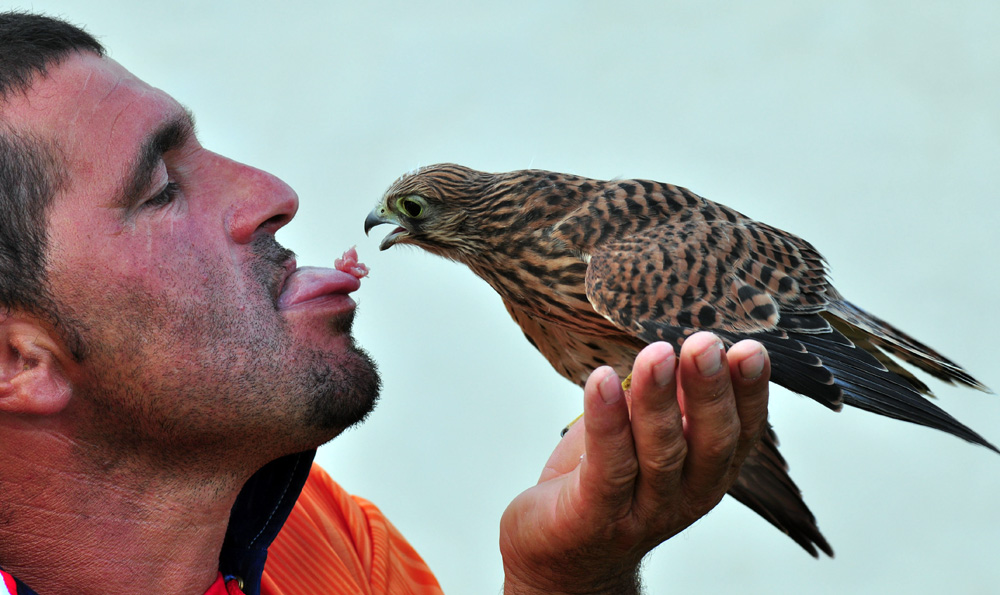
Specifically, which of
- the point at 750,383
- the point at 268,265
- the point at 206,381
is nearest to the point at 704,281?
the point at 750,383

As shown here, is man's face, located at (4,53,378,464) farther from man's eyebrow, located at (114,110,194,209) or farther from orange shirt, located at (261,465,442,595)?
orange shirt, located at (261,465,442,595)

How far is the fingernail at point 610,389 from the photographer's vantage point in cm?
136

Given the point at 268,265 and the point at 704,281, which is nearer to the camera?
the point at 268,265

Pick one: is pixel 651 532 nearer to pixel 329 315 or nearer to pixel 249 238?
pixel 329 315

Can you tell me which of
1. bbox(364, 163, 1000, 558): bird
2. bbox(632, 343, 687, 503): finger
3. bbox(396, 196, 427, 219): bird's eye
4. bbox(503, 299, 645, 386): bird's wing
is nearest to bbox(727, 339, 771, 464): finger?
bbox(632, 343, 687, 503): finger

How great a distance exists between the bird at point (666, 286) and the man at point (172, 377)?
0.40 metres

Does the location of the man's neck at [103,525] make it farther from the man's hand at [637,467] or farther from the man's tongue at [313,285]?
the man's hand at [637,467]

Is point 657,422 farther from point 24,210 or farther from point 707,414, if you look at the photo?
point 24,210

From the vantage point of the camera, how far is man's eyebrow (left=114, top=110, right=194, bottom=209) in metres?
1.54

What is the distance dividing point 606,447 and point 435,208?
129 centimetres

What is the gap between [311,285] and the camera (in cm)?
173

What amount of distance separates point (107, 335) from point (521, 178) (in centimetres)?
123

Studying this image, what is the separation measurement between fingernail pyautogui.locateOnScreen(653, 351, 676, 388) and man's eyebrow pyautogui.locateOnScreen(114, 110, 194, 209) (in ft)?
3.39

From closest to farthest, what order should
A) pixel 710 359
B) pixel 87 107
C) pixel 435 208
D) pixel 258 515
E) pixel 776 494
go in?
pixel 710 359 → pixel 87 107 → pixel 258 515 → pixel 776 494 → pixel 435 208
